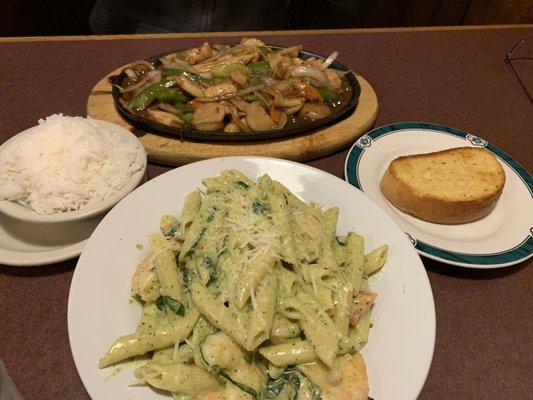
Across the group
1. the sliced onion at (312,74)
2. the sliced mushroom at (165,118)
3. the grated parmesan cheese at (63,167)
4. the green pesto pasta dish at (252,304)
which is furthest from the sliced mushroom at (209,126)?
the green pesto pasta dish at (252,304)

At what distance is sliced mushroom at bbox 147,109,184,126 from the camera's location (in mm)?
2057

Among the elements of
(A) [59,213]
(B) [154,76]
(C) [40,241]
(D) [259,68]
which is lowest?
(C) [40,241]

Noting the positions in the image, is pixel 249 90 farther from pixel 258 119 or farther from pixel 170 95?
pixel 170 95

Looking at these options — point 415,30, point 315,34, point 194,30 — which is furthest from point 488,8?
point 194,30

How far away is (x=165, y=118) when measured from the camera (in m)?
2.07

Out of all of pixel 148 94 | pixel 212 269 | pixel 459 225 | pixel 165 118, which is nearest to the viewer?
pixel 212 269

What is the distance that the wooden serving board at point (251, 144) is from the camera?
197 centimetres

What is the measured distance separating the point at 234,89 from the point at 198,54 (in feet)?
1.53

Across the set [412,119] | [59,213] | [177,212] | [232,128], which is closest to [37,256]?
[59,213]

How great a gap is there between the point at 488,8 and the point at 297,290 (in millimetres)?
5024

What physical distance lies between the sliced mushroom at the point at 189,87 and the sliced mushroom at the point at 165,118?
17 centimetres

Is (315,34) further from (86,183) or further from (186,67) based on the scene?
(86,183)

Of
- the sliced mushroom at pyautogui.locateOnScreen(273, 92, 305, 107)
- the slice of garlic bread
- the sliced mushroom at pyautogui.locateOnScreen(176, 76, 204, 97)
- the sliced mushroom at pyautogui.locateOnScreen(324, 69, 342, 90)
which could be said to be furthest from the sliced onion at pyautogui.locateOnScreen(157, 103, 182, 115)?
the slice of garlic bread

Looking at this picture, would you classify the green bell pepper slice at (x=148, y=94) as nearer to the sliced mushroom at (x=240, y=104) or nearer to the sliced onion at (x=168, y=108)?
the sliced onion at (x=168, y=108)
